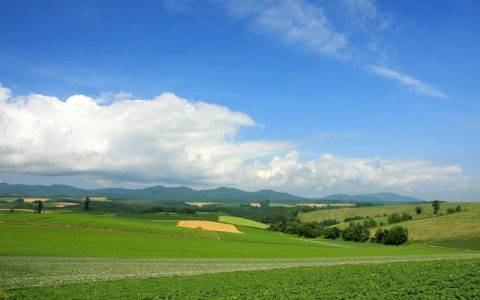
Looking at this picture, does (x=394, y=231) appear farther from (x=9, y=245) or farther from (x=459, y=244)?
(x=9, y=245)

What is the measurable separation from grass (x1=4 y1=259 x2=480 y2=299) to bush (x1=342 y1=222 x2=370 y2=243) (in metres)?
111

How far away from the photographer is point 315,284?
3108cm

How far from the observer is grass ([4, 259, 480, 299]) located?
26.6m

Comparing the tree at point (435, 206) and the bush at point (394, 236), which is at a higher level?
the tree at point (435, 206)

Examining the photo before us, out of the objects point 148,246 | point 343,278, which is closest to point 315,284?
point 343,278

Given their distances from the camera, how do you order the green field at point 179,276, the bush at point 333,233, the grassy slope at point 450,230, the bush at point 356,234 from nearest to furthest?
the green field at point 179,276
the grassy slope at point 450,230
the bush at point 356,234
the bush at point 333,233

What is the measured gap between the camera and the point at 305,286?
101 feet

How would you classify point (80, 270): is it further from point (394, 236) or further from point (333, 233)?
point (333, 233)

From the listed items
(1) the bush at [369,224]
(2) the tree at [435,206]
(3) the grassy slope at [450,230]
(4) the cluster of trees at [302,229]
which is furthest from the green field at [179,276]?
(2) the tree at [435,206]

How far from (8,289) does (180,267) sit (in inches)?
863

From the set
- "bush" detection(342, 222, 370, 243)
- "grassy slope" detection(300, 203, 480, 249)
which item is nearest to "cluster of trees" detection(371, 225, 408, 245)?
"grassy slope" detection(300, 203, 480, 249)

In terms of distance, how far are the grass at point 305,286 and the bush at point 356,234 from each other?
111 meters

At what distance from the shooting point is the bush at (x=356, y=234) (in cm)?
14288

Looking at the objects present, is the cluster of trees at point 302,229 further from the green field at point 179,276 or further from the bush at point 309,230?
the green field at point 179,276
